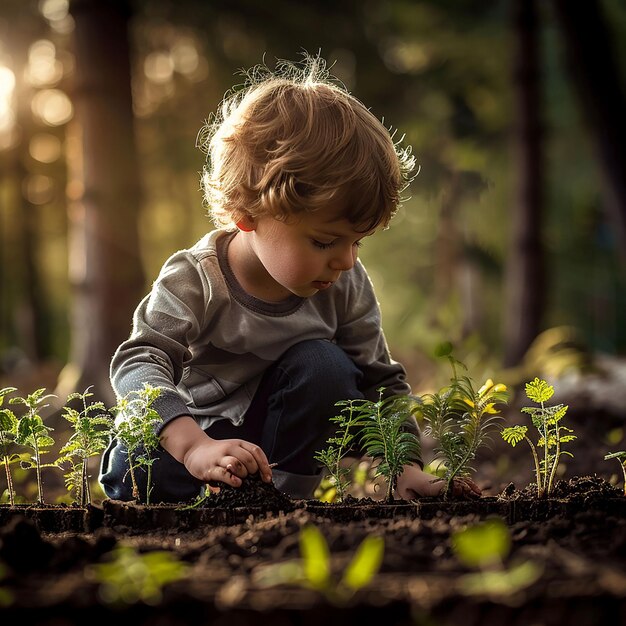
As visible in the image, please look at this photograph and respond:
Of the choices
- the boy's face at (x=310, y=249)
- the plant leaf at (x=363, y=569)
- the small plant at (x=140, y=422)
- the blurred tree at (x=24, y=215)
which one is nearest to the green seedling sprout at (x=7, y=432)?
the small plant at (x=140, y=422)

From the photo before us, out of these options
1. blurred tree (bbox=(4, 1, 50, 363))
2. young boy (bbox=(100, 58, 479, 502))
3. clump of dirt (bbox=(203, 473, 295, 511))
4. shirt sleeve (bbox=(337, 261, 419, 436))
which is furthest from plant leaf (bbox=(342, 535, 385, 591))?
blurred tree (bbox=(4, 1, 50, 363))

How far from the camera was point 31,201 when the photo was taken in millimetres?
14234

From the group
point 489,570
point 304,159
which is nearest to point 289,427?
point 304,159

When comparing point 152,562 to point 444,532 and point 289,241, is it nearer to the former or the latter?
point 444,532

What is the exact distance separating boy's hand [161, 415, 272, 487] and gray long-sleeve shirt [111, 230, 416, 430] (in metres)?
0.20

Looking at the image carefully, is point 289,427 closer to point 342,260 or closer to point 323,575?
point 342,260

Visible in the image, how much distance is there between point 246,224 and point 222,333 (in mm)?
433

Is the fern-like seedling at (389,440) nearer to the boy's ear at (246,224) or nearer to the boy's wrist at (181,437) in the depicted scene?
the boy's wrist at (181,437)

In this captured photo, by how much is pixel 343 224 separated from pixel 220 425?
Answer: 1000 mm

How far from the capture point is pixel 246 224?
2.94m

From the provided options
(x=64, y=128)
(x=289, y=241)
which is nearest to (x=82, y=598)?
(x=289, y=241)

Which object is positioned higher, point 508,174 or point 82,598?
point 508,174

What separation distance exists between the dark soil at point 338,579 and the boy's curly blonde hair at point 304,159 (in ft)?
3.71

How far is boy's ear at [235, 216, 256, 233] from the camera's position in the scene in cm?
292
